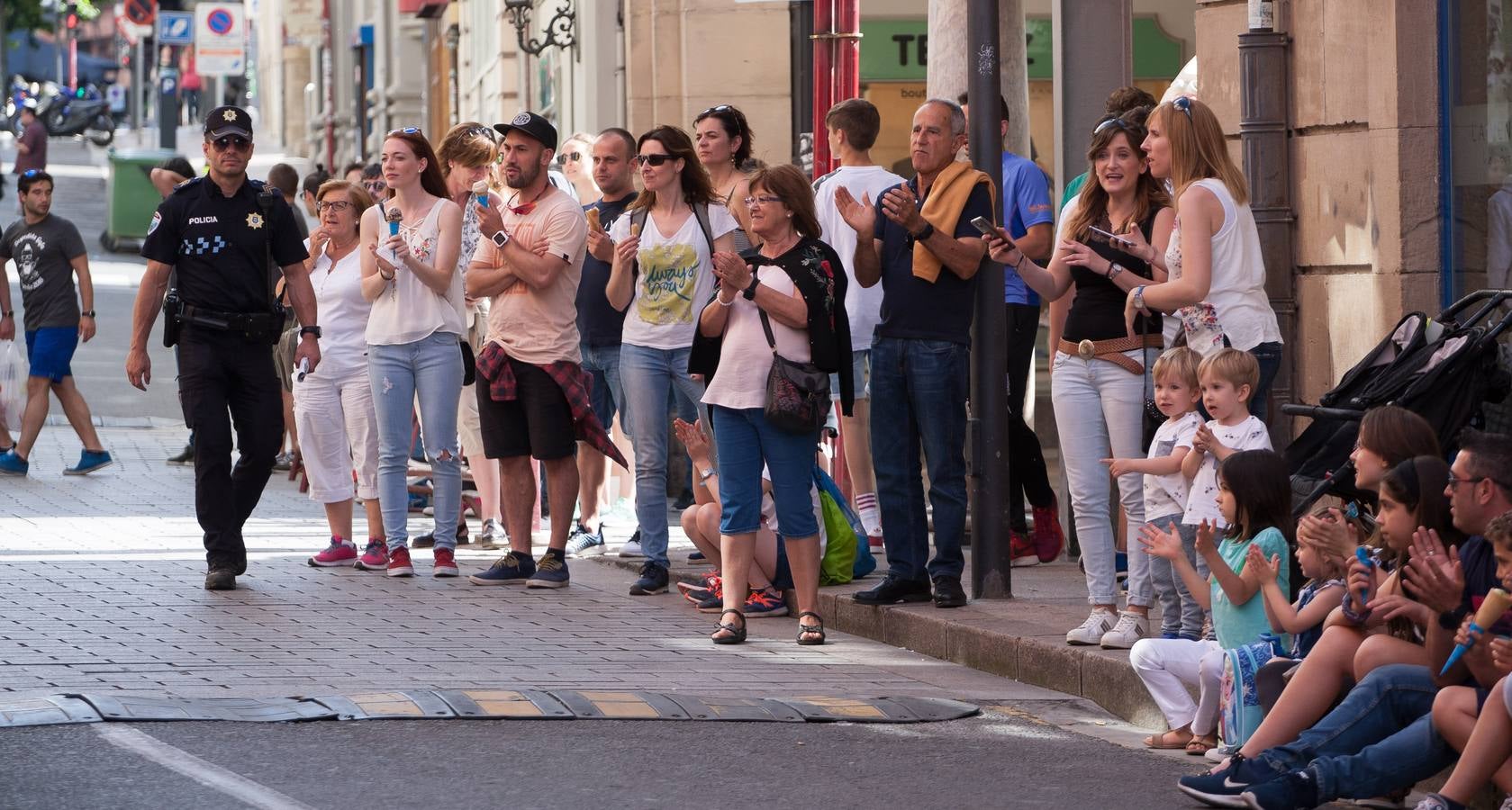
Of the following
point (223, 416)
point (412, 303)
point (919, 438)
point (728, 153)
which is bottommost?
point (919, 438)

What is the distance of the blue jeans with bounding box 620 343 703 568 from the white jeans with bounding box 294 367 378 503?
4.82 feet

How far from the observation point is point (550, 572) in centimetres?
1088

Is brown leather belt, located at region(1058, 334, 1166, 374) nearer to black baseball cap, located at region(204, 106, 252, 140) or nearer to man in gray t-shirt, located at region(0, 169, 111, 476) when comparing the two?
black baseball cap, located at region(204, 106, 252, 140)

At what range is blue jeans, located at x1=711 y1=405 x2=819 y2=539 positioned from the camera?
9.31 metres

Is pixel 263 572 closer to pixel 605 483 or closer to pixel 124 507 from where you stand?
pixel 605 483

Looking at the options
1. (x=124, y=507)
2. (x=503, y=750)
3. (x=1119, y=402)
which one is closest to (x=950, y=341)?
(x=1119, y=402)

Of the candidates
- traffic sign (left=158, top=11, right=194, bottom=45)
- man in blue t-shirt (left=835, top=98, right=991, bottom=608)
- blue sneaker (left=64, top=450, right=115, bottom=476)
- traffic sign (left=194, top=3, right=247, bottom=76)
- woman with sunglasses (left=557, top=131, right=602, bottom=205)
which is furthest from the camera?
traffic sign (left=158, top=11, right=194, bottom=45)

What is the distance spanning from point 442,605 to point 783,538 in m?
1.55

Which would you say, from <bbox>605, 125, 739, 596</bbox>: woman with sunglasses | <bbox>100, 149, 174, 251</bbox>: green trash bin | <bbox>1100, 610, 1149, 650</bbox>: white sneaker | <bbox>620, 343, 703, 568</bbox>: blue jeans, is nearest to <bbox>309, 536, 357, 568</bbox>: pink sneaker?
<bbox>620, 343, 703, 568</bbox>: blue jeans

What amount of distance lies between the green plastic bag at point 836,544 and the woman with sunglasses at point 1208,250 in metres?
2.20

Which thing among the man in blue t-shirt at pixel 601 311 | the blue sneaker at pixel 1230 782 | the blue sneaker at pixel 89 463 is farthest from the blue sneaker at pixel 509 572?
the blue sneaker at pixel 89 463

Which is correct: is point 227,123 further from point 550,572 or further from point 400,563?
point 550,572

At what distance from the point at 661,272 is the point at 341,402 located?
2151mm

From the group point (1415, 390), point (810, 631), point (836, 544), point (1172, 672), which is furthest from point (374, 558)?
point (1415, 390)
